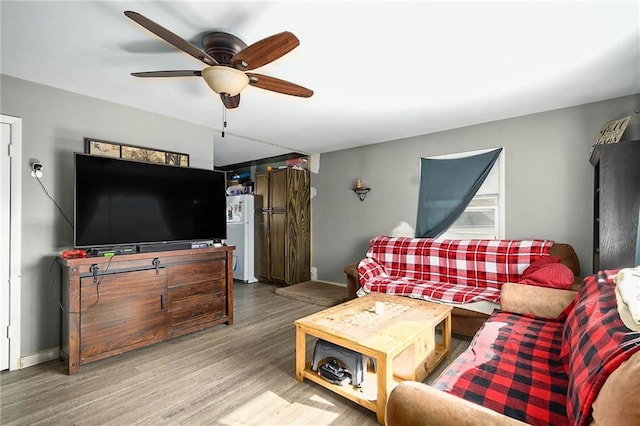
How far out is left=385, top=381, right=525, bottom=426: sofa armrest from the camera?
88 centimetres

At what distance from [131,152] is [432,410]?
10.8ft

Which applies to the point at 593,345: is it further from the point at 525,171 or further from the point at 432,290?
the point at 525,171

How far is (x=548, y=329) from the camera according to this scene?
1.92 meters

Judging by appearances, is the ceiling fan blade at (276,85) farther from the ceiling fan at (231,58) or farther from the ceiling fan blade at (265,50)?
the ceiling fan blade at (265,50)

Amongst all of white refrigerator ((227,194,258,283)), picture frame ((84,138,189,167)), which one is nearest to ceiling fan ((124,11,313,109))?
picture frame ((84,138,189,167))

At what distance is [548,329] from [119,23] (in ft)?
10.8

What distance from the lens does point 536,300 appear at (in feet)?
7.10

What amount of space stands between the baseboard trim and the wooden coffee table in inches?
84.3

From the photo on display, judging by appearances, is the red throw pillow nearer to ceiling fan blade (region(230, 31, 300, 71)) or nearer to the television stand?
ceiling fan blade (region(230, 31, 300, 71))

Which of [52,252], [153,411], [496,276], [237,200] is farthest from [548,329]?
[237,200]

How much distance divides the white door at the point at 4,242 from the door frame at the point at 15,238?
2 centimetres

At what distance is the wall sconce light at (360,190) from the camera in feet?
14.8

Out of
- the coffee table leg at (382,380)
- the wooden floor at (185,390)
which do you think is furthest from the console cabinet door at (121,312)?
the coffee table leg at (382,380)

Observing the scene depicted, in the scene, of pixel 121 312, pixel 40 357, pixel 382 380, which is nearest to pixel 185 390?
pixel 121 312
